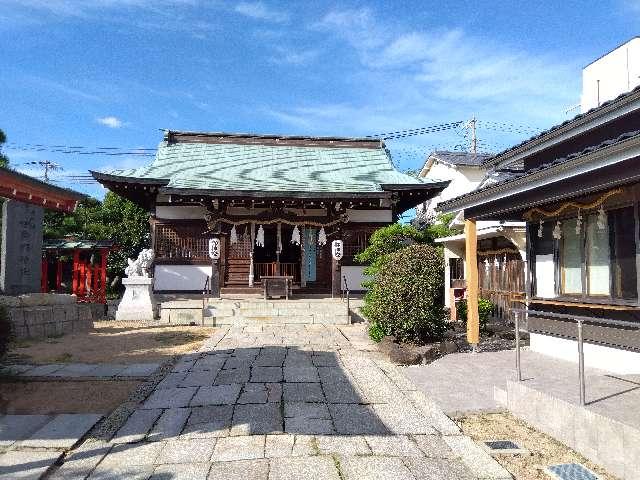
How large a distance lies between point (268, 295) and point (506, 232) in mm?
7401

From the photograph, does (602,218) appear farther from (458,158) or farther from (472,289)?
(458,158)

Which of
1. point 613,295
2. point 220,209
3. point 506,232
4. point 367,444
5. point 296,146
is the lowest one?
point 367,444

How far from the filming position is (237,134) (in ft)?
64.8

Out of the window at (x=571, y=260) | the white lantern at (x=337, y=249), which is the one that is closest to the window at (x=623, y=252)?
the window at (x=571, y=260)

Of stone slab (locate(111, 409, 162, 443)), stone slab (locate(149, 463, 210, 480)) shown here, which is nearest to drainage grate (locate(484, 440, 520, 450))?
stone slab (locate(149, 463, 210, 480))

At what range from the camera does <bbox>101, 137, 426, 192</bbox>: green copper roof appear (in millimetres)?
15352

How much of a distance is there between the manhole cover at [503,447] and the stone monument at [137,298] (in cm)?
1085

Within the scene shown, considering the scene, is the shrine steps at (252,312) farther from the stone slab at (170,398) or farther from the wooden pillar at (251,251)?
the stone slab at (170,398)

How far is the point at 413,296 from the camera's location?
24.6 feet

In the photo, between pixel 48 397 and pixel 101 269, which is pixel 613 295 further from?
pixel 101 269

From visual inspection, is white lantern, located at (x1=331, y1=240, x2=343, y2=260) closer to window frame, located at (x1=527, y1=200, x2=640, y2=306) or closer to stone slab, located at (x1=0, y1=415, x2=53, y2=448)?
window frame, located at (x1=527, y1=200, x2=640, y2=306)

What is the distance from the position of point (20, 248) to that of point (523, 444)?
31.4ft

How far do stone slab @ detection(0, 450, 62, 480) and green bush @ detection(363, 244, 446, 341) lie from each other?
527 centimetres

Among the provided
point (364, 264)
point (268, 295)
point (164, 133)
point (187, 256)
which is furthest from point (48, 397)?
point (164, 133)
